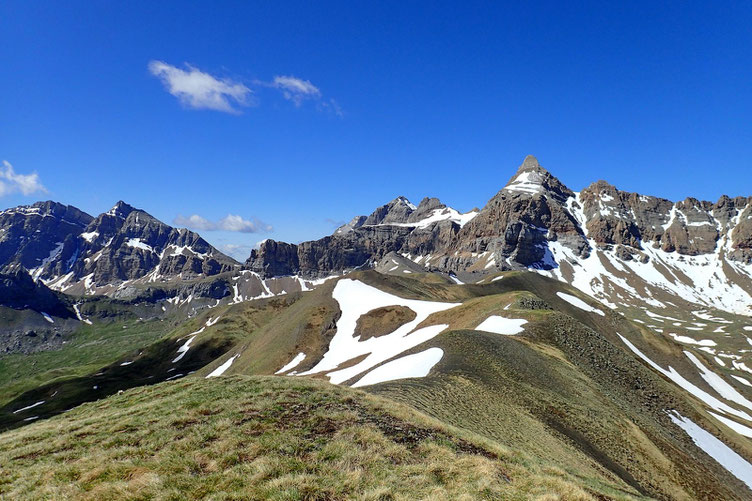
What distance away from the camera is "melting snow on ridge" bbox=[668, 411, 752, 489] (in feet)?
121

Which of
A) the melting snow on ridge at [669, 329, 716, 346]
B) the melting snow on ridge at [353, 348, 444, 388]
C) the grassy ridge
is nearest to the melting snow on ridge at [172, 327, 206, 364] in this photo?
the melting snow on ridge at [353, 348, 444, 388]

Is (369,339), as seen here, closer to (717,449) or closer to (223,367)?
(223,367)

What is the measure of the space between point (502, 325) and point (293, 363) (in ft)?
138

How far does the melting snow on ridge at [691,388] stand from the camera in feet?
238

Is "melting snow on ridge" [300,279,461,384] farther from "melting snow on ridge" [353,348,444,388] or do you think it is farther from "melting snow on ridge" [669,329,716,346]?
"melting snow on ridge" [669,329,716,346]

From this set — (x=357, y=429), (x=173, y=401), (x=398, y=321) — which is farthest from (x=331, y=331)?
(x=357, y=429)

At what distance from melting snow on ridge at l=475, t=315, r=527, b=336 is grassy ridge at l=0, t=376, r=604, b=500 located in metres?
36.3

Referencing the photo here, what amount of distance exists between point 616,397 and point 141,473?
43.4 m

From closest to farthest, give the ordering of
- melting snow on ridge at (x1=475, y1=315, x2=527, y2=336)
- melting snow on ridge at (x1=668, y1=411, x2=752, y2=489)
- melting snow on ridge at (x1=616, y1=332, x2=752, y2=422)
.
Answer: melting snow on ridge at (x1=668, y1=411, x2=752, y2=489)
melting snow on ridge at (x1=475, y1=315, x2=527, y2=336)
melting snow on ridge at (x1=616, y1=332, x2=752, y2=422)

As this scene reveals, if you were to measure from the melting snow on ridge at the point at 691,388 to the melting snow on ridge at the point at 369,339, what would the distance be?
43.0 meters

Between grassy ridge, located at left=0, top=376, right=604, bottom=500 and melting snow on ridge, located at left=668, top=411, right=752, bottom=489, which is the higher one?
grassy ridge, located at left=0, top=376, right=604, bottom=500

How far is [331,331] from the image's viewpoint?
276ft

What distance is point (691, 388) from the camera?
7775 centimetres

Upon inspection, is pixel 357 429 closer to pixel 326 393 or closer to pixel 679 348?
pixel 326 393
